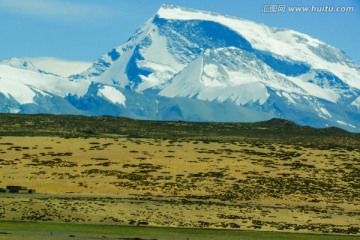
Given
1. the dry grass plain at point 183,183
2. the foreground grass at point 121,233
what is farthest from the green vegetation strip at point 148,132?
the foreground grass at point 121,233

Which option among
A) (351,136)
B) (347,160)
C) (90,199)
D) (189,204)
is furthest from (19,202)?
(351,136)

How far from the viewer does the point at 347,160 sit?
457 ft

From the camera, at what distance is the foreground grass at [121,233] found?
61.9m

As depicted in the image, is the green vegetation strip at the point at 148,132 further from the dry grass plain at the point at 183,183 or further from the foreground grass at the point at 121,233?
the foreground grass at the point at 121,233

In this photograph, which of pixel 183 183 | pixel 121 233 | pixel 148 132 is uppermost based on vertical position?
pixel 148 132

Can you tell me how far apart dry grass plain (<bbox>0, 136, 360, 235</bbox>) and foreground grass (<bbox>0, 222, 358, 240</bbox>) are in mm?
3986

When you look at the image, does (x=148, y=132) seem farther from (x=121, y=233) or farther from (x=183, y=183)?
(x=121, y=233)

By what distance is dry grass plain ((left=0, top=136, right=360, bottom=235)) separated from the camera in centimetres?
7744

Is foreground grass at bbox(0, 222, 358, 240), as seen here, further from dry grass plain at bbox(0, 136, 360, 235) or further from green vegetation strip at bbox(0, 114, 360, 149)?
green vegetation strip at bbox(0, 114, 360, 149)

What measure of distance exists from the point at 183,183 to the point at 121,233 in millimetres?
44587

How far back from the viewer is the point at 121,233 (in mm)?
66000

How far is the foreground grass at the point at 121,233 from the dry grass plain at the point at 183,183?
399 cm

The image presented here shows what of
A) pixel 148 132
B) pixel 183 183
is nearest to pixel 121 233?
pixel 183 183

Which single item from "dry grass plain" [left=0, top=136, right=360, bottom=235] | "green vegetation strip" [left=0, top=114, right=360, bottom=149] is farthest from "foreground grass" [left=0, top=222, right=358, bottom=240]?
"green vegetation strip" [left=0, top=114, right=360, bottom=149]
